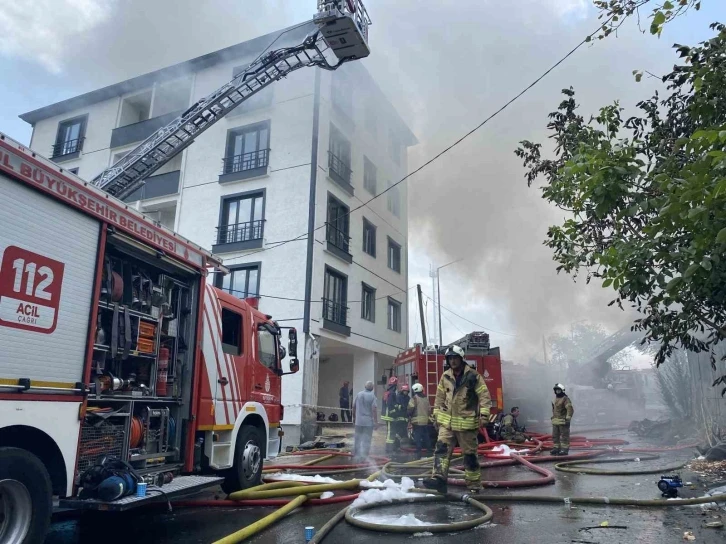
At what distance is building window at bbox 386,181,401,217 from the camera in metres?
22.2

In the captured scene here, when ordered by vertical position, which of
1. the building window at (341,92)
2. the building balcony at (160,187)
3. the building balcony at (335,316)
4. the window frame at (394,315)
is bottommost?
the building balcony at (335,316)

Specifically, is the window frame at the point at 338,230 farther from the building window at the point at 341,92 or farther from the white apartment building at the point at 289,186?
the building window at the point at 341,92

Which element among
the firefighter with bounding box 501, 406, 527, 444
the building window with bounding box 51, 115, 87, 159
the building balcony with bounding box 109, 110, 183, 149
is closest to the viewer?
the firefighter with bounding box 501, 406, 527, 444

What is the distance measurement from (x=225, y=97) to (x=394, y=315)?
39.7 ft

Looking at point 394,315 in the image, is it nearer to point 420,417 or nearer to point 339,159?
point 339,159

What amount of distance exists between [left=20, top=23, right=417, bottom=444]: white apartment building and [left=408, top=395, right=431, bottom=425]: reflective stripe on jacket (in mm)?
5009

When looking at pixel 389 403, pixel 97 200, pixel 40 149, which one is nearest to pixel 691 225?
pixel 97 200

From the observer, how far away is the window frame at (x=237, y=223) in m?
16.8

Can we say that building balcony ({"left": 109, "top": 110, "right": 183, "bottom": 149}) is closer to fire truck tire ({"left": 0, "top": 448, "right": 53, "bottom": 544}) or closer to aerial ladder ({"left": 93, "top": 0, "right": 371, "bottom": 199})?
aerial ladder ({"left": 93, "top": 0, "right": 371, "bottom": 199})

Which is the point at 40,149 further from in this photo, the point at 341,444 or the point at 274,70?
the point at 341,444

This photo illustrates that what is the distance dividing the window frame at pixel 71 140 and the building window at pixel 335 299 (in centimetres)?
1107

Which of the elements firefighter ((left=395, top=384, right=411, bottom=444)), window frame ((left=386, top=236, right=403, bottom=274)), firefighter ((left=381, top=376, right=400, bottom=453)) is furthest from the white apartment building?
firefighter ((left=395, top=384, right=411, bottom=444))

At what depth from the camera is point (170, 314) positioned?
5461mm

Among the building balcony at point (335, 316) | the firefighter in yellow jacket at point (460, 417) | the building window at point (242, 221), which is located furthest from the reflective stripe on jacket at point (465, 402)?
the building window at point (242, 221)
